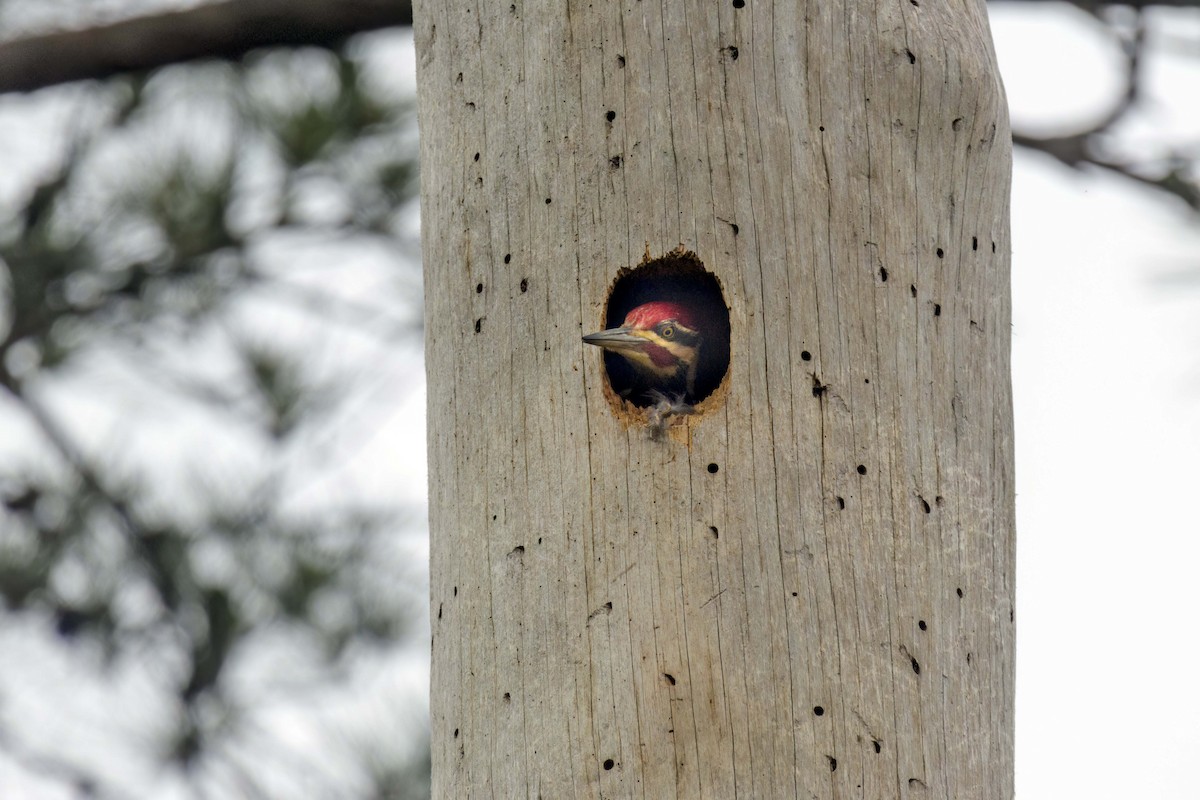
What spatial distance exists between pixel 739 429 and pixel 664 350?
391 millimetres

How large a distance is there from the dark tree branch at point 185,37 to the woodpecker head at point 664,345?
1615 millimetres

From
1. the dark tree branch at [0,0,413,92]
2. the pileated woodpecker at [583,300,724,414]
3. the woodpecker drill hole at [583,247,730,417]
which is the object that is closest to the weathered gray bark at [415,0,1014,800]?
the woodpecker drill hole at [583,247,730,417]

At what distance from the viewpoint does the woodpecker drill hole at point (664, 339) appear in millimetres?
2648

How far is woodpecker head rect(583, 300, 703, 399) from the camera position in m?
2.80

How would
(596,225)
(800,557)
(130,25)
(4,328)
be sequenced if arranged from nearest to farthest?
(800,557), (596,225), (130,25), (4,328)

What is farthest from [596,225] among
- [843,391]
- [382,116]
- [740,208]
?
[382,116]

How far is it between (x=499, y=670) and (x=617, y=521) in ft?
1.02

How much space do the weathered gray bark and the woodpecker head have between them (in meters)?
0.17

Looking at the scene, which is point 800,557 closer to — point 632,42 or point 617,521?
point 617,521

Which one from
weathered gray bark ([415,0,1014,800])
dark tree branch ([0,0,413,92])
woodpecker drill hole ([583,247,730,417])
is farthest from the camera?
dark tree branch ([0,0,413,92])

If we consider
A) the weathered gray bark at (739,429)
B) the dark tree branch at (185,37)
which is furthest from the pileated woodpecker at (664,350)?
the dark tree branch at (185,37)

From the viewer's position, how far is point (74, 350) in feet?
15.8

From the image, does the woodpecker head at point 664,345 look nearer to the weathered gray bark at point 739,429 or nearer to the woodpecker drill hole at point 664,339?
the woodpecker drill hole at point 664,339

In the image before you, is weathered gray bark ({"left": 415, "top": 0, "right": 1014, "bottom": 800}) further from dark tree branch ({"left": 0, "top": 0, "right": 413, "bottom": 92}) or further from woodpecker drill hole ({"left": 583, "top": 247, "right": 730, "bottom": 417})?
dark tree branch ({"left": 0, "top": 0, "right": 413, "bottom": 92})
